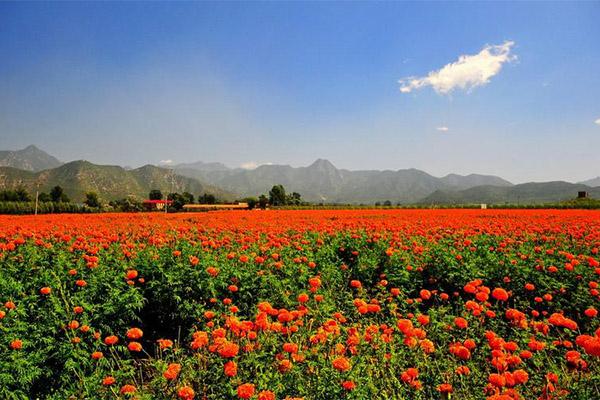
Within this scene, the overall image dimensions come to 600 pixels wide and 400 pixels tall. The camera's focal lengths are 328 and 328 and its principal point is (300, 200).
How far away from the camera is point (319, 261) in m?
6.22

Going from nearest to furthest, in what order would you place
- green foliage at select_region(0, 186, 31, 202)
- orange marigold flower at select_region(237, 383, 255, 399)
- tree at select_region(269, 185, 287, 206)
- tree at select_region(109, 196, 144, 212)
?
1. orange marigold flower at select_region(237, 383, 255, 399)
2. tree at select_region(109, 196, 144, 212)
3. green foliage at select_region(0, 186, 31, 202)
4. tree at select_region(269, 185, 287, 206)

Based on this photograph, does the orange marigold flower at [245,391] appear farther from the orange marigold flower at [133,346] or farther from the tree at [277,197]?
the tree at [277,197]

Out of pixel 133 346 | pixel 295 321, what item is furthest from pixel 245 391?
pixel 295 321

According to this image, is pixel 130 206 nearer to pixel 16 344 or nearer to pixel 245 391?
pixel 16 344

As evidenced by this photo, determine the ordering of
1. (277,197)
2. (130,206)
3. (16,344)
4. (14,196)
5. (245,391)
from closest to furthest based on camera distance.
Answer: (245,391) < (16,344) < (130,206) < (14,196) < (277,197)

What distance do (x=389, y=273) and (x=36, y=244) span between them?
22.5 feet

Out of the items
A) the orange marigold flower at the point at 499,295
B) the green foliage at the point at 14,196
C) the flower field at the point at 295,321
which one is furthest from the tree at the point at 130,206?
the orange marigold flower at the point at 499,295

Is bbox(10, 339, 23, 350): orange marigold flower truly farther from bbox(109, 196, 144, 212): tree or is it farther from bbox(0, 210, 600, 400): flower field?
bbox(109, 196, 144, 212): tree

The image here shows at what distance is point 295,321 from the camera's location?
11.4 ft

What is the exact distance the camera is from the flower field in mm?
2596

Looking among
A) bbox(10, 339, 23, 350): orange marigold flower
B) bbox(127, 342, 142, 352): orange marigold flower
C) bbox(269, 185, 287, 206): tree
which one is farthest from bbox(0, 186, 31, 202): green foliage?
bbox(127, 342, 142, 352): orange marigold flower

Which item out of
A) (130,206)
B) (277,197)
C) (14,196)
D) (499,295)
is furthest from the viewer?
(277,197)

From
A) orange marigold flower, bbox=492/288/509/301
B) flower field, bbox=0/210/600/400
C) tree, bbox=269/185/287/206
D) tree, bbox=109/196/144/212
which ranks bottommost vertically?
flower field, bbox=0/210/600/400

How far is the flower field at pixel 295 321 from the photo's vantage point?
2596 millimetres
